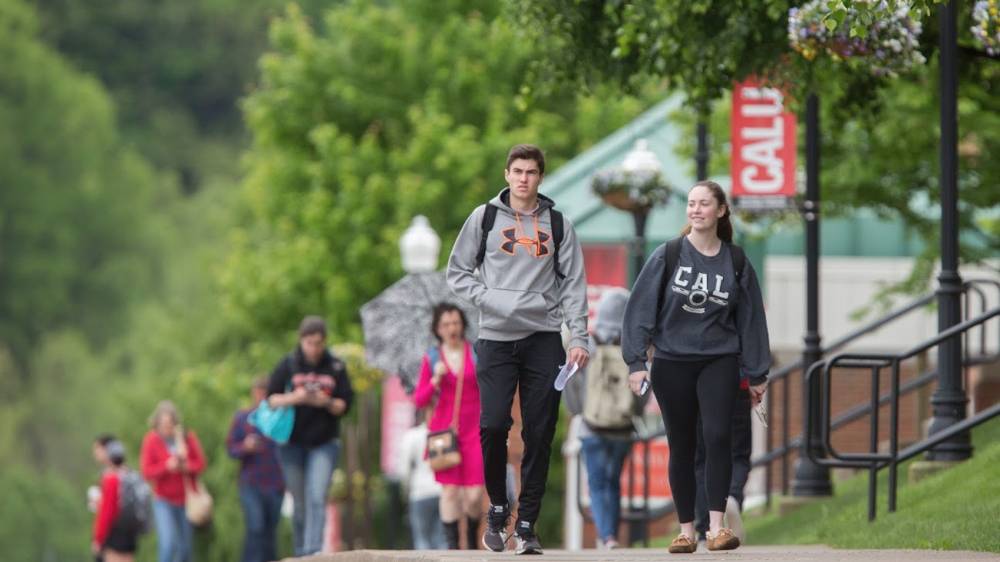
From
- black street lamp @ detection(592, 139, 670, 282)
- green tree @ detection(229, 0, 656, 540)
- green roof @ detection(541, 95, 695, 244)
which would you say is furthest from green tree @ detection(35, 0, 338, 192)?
black street lamp @ detection(592, 139, 670, 282)

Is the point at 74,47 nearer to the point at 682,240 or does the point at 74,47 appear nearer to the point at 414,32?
the point at 414,32

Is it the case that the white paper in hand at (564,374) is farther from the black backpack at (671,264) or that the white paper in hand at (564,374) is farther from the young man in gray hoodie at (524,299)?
the black backpack at (671,264)

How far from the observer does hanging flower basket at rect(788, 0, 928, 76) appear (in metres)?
15.1

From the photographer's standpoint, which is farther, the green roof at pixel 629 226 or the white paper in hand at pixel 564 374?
the green roof at pixel 629 226

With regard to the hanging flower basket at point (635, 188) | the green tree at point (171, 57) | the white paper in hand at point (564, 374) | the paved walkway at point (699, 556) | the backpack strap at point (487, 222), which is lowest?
the paved walkway at point (699, 556)

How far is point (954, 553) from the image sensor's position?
1224 centimetres

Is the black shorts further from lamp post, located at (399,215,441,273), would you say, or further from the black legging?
the black legging

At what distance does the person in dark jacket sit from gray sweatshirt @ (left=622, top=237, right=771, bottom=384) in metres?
5.31

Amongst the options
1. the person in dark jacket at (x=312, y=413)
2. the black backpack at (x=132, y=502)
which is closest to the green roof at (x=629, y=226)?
the black backpack at (x=132, y=502)

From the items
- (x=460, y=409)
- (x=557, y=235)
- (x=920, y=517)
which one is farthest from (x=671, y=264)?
(x=460, y=409)

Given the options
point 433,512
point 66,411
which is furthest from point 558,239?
point 66,411

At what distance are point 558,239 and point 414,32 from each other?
35.1 meters

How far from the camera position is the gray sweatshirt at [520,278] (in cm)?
1197

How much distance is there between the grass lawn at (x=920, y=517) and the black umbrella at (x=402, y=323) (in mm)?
2964
